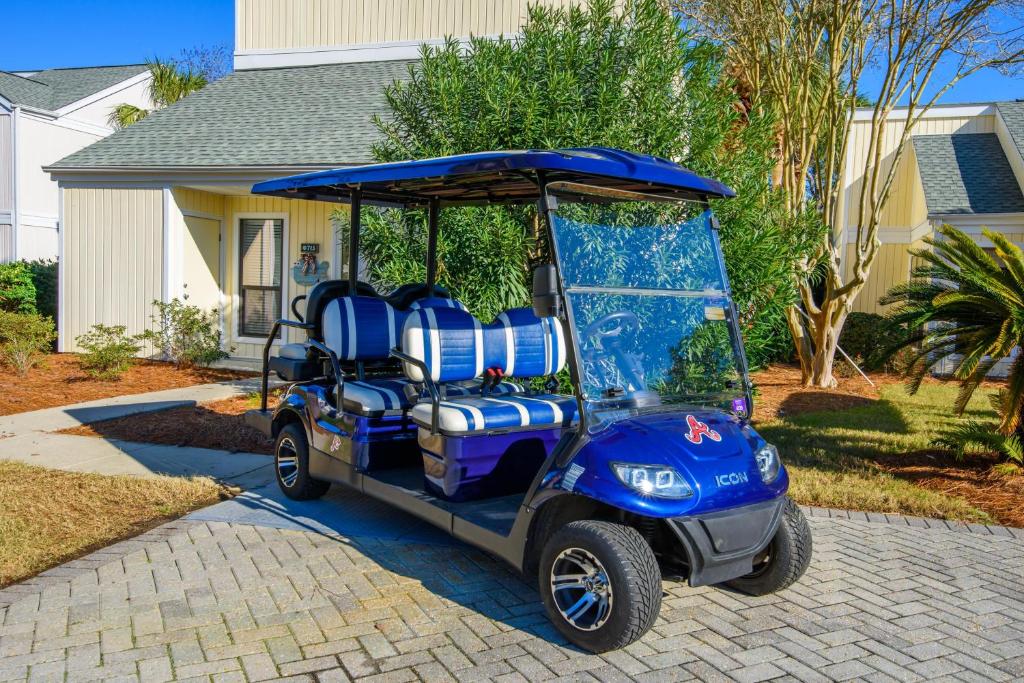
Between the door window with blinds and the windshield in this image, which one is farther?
the door window with blinds

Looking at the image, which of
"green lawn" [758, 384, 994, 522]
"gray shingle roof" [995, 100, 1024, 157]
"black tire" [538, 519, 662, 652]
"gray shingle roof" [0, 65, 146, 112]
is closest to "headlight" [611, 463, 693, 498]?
"black tire" [538, 519, 662, 652]

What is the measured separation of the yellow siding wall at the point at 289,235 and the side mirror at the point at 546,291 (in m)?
8.12

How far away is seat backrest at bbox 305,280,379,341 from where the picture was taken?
5773 mm

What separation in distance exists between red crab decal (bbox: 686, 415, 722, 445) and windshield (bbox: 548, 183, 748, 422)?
222 millimetres

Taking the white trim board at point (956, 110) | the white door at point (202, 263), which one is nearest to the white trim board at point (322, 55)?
the white door at point (202, 263)

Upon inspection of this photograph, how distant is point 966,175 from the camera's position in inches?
567

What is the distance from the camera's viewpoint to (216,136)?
472 inches

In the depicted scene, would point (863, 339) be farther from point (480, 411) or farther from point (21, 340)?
point (21, 340)

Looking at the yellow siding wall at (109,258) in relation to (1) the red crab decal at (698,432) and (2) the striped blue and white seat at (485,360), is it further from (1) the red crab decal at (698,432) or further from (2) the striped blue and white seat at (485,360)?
Result: (1) the red crab decal at (698,432)

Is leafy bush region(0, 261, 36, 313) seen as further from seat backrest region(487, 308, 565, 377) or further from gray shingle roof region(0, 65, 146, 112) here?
seat backrest region(487, 308, 565, 377)

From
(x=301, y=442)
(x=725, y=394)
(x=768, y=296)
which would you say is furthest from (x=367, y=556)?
(x=768, y=296)

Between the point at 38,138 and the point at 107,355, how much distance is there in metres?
10.4

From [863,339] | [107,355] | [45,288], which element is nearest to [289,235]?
[107,355]

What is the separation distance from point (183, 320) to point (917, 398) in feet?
31.7
